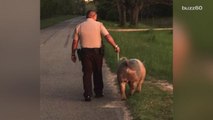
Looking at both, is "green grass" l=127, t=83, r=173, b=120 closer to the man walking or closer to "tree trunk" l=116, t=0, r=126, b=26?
the man walking

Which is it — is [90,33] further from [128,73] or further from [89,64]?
[128,73]

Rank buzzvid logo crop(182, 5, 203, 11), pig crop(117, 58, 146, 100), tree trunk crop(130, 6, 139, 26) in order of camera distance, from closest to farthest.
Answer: buzzvid logo crop(182, 5, 203, 11) → pig crop(117, 58, 146, 100) → tree trunk crop(130, 6, 139, 26)

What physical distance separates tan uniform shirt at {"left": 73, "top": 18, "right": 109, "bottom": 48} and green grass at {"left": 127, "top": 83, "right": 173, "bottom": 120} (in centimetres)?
121

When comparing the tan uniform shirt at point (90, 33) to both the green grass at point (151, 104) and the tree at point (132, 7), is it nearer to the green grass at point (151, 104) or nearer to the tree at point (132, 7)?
the green grass at point (151, 104)

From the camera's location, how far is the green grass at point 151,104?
711 cm

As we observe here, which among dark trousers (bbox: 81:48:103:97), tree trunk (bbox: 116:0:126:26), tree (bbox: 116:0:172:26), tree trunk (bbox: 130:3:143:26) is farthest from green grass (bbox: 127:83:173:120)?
tree trunk (bbox: 116:0:126:26)

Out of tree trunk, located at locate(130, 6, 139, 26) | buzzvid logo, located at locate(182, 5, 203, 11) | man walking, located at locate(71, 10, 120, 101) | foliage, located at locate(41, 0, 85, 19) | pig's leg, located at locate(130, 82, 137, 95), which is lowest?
pig's leg, located at locate(130, 82, 137, 95)

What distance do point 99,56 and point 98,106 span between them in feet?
3.79

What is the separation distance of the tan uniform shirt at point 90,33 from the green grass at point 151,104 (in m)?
Answer: 1.21

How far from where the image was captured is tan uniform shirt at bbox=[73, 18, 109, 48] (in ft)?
29.5

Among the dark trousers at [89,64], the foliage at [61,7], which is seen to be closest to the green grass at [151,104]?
the dark trousers at [89,64]

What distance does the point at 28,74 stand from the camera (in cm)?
168

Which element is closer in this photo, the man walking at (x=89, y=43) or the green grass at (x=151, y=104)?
the green grass at (x=151, y=104)

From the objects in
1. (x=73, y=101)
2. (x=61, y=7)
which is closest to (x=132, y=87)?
(x=73, y=101)
